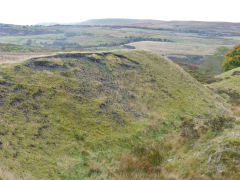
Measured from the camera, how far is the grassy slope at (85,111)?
440 inches

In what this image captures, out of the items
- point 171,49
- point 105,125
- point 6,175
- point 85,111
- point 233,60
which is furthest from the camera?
point 171,49

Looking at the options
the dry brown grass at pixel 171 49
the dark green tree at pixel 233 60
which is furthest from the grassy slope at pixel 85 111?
the dry brown grass at pixel 171 49

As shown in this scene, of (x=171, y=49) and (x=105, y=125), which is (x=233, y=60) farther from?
(x=171, y=49)

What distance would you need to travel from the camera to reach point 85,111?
15555mm

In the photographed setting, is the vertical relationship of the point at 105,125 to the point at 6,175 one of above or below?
below

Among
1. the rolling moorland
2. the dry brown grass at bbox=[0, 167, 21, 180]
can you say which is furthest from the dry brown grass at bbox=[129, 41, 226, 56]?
the dry brown grass at bbox=[0, 167, 21, 180]

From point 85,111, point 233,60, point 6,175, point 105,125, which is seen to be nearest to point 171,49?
point 233,60

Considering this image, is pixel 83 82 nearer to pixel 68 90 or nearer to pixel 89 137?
pixel 68 90

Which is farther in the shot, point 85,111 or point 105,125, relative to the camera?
point 85,111

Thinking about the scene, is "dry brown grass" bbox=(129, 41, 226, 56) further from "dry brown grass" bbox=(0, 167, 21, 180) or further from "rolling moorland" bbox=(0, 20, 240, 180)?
"dry brown grass" bbox=(0, 167, 21, 180)

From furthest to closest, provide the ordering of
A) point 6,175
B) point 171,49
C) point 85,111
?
1. point 171,49
2. point 85,111
3. point 6,175

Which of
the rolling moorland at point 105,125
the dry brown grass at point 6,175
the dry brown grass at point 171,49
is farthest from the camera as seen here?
the dry brown grass at point 171,49

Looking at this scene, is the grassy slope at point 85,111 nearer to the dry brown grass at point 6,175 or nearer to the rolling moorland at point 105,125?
the rolling moorland at point 105,125

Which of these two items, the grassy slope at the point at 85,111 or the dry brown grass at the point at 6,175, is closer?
the dry brown grass at the point at 6,175
